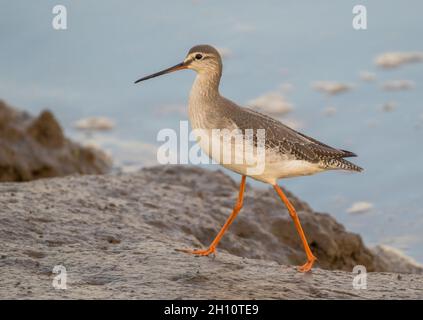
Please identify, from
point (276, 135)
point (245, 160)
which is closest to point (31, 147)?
point (276, 135)

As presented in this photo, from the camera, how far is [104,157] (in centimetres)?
1329

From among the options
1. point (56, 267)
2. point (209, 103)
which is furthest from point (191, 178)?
point (56, 267)

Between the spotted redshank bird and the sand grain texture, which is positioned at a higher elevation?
the spotted redshank bird

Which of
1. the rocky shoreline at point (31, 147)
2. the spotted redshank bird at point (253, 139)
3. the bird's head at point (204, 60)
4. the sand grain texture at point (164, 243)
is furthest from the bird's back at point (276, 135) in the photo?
the rocky shoreline at point (31, 147)

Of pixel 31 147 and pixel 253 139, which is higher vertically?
pixel 31 147

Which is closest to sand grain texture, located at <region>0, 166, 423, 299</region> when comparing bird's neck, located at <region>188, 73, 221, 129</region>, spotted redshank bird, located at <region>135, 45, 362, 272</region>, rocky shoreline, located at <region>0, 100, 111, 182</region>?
spotted redshank bird, located at <region>135, 45, 362, 272</region>

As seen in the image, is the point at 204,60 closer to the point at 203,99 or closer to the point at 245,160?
the point at 203,99

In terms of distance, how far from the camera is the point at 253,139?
734 centimetres

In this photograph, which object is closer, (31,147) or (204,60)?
(204,60)

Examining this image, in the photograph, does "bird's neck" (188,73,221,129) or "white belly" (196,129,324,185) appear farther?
"bird's neck" (188,73,221,129)

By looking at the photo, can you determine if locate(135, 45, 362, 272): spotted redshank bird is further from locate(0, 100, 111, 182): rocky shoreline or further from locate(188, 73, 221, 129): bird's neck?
locate(0, 100, 111, 182): rocky shoreline

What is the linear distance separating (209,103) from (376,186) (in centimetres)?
467

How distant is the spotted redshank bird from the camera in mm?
7344
